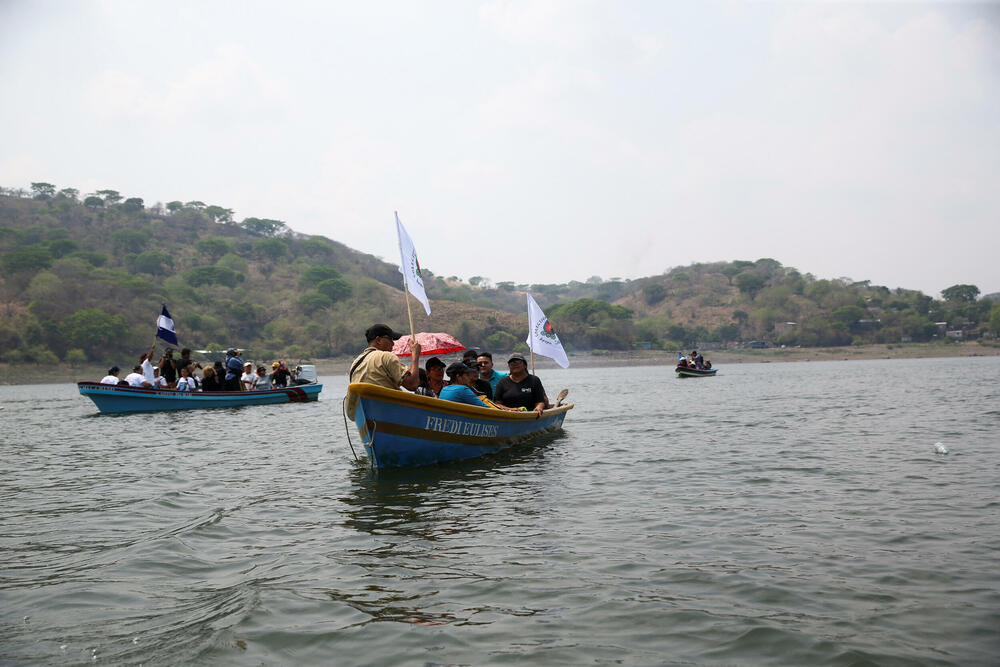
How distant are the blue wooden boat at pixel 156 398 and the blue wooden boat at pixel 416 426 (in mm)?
15432

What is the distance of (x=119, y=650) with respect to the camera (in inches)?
148

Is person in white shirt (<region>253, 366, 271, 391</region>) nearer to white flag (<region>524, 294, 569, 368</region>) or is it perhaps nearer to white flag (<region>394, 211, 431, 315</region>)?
white flag (<region>524, 294, 569, 368</region>)

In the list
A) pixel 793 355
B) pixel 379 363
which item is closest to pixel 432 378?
pixel 379 363

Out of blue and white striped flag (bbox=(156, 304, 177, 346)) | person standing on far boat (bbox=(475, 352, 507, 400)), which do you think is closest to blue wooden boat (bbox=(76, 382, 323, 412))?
blue and white striped flag (bbox=(156, 304, 177, 346))

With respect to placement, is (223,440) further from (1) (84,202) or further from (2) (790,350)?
(1) (84,202)

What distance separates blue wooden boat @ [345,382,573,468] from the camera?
9047 mm

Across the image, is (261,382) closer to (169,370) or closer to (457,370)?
(169,370)

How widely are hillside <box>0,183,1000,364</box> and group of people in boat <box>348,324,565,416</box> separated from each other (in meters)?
77.0

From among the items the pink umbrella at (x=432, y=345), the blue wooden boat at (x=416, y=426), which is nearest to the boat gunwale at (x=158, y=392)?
the pink umbrella at (x=432, y=345)

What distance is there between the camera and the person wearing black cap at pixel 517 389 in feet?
42.5

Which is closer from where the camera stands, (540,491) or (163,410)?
(540,491)

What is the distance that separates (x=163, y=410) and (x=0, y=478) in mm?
13851

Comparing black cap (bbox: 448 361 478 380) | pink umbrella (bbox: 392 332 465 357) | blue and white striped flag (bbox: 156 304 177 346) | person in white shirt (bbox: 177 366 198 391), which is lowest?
person in white shirt (bbox: 177 366 198 391)

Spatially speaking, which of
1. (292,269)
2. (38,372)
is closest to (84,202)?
(292,269)
